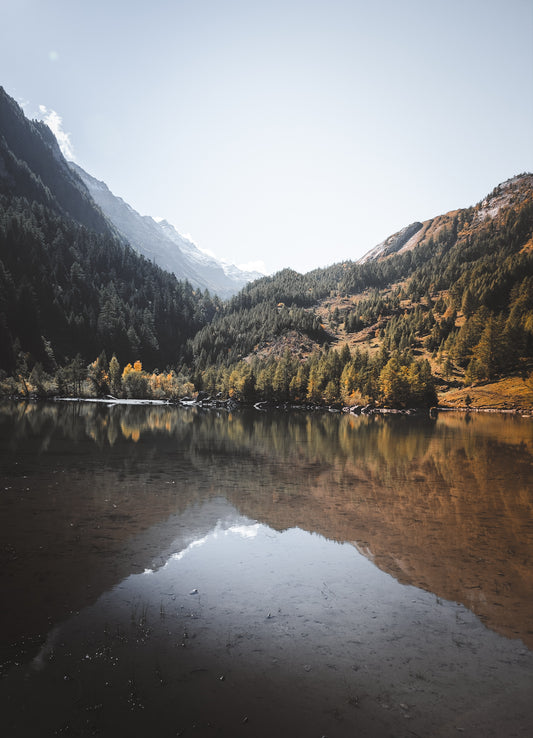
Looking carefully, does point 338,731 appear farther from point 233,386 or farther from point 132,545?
point 233,386

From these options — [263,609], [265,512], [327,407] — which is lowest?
[327,407]

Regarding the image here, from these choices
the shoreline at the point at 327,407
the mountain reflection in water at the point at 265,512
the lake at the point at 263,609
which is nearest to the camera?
the lake at the point at 263,609

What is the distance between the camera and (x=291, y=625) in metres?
10.9

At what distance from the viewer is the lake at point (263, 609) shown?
762cm

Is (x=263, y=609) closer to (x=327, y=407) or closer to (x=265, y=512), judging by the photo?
(x=265, y=512)

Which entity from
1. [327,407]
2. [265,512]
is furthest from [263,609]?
[327,407]

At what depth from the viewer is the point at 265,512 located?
71.3 ft

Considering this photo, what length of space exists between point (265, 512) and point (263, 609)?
32.8 feet

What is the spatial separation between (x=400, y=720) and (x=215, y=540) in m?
11.1

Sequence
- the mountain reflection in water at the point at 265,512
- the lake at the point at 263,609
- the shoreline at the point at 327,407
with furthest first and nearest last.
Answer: the shoreline at the point at 327,407 → the mountain reflection in water at the point at 265,512 → the lake at the point at 263,609

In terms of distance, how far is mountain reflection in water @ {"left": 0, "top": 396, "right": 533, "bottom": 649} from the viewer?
12898mm

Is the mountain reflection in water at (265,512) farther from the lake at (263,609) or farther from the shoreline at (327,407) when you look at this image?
the shoreline at (327,407)

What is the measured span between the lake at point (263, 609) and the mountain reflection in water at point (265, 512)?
0.13 m

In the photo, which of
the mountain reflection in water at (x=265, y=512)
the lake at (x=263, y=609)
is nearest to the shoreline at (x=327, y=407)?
the mountain reflection in water at (x=265, y=512)
